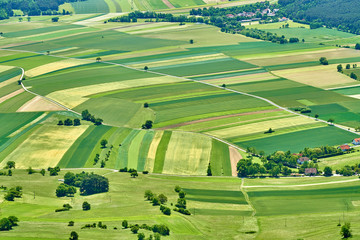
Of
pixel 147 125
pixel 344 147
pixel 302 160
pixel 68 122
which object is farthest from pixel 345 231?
pixel 68 122

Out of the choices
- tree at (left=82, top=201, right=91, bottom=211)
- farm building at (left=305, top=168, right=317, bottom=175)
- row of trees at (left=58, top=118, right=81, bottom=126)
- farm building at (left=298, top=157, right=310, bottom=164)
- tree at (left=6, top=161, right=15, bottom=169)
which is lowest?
tree at (left=6, top=161, right=15, bottom=169)

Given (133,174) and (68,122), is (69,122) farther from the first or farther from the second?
(133,174)

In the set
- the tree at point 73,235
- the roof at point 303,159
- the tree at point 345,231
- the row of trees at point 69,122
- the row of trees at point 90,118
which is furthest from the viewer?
the row of trees at point 90,118

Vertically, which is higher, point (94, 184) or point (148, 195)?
point (94, 184)

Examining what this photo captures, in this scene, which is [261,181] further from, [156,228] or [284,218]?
[156,228]

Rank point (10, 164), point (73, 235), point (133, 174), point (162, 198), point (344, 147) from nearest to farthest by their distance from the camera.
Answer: point (73, 235) < point (162, 198) < point (133, 174) < point (10, 164) < point (344, 147)

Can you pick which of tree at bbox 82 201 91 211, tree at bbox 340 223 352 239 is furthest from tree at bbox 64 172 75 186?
Result: tree at bbox 340 223 352 239

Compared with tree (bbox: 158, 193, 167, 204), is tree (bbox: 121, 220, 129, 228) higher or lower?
higher

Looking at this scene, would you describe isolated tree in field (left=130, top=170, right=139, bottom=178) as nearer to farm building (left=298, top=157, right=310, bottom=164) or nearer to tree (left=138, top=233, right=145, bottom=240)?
farm building (left=298, top=157, right=310, bottom=164)

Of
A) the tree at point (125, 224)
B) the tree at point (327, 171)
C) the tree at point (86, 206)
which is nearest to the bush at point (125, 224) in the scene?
the tree at point (125, 224)

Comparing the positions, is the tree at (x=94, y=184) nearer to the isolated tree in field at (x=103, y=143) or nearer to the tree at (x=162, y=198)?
the tree at (x=162, y=198)

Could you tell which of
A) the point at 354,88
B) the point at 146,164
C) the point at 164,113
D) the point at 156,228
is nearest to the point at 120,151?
the point at 146,164
